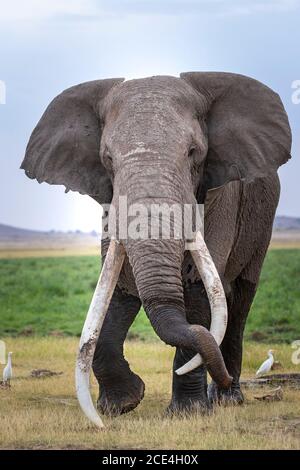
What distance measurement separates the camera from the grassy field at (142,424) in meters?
9.64

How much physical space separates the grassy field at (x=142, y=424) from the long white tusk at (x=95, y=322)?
1.00 feet

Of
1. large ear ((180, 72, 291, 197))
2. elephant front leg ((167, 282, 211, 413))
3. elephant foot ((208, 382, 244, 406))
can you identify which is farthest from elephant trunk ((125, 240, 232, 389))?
elephant foot ((208, 382, 244, 406))

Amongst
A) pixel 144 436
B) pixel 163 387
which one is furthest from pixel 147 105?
pixel 163 387

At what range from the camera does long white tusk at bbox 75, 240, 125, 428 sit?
32.2 ft

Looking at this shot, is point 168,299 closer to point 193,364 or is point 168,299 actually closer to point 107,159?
point 193,364

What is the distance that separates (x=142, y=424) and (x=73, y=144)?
239 centimetres

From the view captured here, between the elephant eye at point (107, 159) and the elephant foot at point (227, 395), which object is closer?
the elephant eye at point (107, 159)

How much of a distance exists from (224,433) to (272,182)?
3485 mm

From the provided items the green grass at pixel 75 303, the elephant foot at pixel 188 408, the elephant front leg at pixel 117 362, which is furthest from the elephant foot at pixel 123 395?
the green grass at pixel 75 303

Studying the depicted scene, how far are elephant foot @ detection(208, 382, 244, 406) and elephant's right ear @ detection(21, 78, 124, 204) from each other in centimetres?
265

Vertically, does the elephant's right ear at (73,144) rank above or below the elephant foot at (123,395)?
above

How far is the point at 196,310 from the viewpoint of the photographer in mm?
10828

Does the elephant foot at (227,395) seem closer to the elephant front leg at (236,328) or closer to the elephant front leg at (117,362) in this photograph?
the elephant front leg at (236,328)
